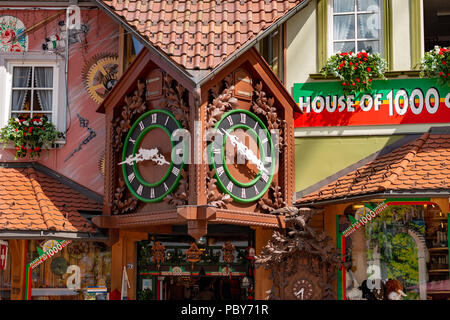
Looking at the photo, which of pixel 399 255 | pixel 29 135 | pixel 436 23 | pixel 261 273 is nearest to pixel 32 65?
pixel 29 135

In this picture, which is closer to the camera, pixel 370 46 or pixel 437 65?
pixel 437 65

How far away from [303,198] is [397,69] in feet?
7.91

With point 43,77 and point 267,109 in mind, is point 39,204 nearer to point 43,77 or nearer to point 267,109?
point 43,77

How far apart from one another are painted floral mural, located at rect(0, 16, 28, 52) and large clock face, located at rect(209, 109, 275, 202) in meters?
4.14

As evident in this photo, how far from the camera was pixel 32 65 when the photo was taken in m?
15.1

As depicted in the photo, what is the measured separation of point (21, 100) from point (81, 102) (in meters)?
1.01

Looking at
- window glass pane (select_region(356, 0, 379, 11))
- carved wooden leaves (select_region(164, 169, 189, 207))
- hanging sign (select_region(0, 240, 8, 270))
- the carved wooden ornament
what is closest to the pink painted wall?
the carved wooden ornament

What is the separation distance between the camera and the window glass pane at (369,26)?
1404cm

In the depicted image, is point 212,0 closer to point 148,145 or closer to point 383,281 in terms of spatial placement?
point 148,145

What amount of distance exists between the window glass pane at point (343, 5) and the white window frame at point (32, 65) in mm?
4511

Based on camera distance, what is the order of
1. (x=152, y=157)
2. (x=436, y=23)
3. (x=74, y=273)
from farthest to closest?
(x=436, y=23), (x=74, y=273), (x=152, y=157)

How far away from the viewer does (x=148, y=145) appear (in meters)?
13.3

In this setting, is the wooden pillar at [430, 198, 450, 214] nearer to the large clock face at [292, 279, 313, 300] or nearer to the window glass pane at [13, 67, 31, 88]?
the large clock face at [292, 279, 313, 300]
